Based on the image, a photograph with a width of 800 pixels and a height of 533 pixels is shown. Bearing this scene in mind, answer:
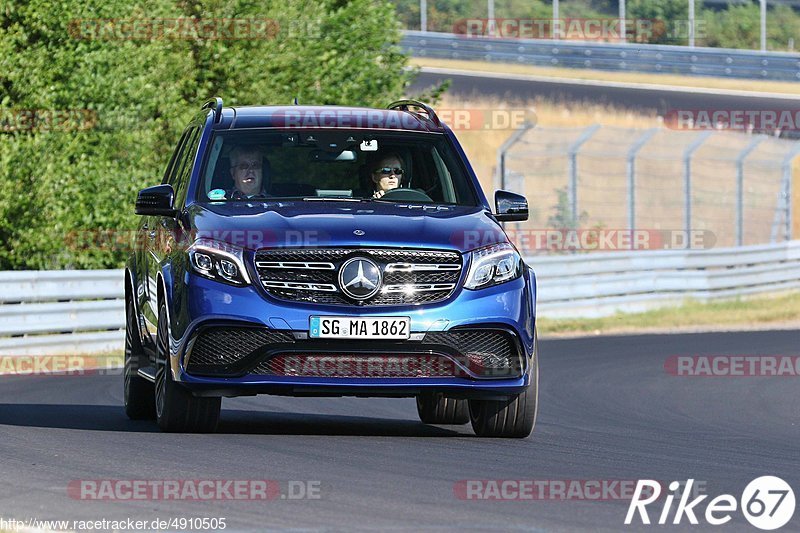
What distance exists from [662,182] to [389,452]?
3179cm

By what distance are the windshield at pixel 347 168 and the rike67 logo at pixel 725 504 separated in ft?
10.5

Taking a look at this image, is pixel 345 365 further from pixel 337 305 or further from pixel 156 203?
pixel 156 203

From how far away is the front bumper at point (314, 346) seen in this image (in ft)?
30.7

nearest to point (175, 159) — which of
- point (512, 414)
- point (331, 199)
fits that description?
point (331, 199)

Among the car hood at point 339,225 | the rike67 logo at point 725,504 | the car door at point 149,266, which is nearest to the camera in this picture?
the rike67 logo at point 725,504

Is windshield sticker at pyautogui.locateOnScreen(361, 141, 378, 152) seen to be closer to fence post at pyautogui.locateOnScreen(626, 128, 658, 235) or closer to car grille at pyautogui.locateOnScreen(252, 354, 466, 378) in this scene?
car grille at pyautogui.locateOnScreen(252, 354, 466, 378)

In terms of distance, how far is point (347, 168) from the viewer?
11.2 metres

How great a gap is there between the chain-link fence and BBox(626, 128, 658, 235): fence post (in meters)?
0.02

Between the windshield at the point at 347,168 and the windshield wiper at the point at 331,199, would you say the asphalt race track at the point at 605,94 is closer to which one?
the windshield at the point at 347,168

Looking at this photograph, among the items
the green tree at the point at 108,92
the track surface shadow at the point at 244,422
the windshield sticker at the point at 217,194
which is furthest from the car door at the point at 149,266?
the green tree at the point at 108,92

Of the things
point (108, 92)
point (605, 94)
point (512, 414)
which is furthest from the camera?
point (605, 94)

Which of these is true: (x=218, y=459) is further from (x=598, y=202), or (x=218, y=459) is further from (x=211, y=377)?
(x=598, y=202)

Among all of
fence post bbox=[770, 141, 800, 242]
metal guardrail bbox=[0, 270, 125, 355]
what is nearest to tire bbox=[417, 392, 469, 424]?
metal guardrail bbox=[0, 270, 125, 355]

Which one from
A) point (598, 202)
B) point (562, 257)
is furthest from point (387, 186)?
point (598, 202)
